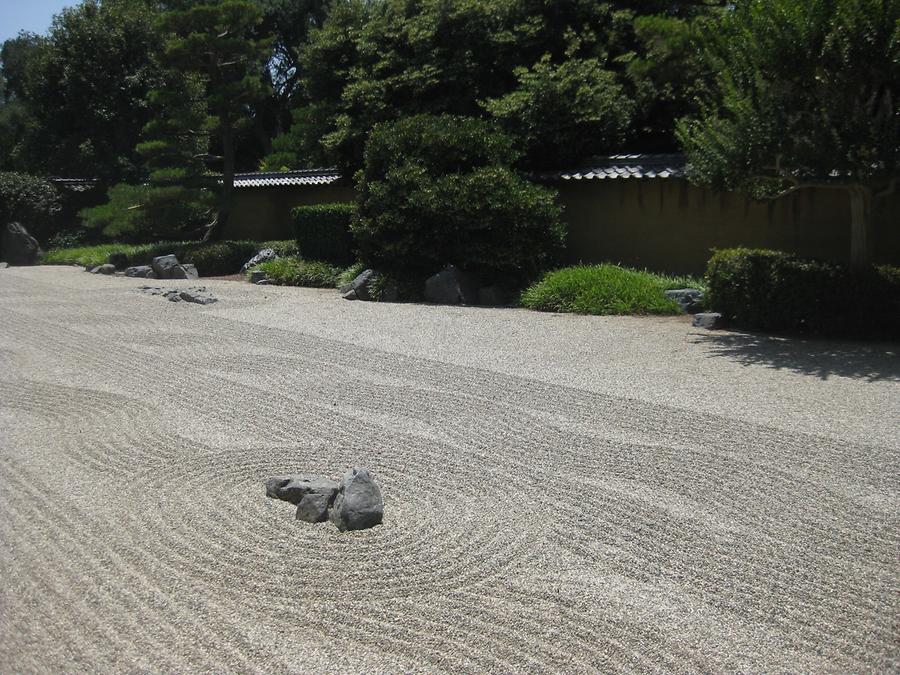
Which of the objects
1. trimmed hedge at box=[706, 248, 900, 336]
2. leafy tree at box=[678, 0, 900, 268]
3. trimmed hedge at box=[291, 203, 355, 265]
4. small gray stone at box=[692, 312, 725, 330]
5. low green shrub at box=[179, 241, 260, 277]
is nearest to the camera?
leafy tree at box=[678, 0, 900, 268]

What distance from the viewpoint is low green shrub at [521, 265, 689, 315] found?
12211 millimetres

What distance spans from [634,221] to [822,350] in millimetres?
6310

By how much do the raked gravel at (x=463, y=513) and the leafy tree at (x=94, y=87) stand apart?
764 inches

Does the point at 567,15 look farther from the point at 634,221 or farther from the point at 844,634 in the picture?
the point at 844,634

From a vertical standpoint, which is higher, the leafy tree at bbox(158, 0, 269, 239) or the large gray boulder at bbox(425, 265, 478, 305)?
the leafy tree at bbox(158, 0, 269, 239)

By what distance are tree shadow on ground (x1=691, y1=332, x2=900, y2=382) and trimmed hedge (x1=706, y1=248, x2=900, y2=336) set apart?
0.77ft

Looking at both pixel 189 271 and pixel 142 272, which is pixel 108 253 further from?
pixel 189 271

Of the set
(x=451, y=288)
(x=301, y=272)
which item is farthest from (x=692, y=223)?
(x=301, y=272)

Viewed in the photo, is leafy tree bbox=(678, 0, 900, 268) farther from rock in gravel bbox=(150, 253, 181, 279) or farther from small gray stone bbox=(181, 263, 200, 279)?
rock in gravel bbox=(150, 253, 181, 279)

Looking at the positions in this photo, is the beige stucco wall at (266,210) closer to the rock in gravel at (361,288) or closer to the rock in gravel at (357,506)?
the rock in gravel at (361,288)

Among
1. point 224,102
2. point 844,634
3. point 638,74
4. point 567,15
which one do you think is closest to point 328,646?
point 844,634

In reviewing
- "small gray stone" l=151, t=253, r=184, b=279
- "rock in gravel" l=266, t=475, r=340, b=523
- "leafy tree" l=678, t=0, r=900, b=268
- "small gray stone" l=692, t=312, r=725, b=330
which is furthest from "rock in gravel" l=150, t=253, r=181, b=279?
"rock in gravel" l=266, t=475, r=340, b=523

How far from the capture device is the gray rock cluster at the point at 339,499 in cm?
458

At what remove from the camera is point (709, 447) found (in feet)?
19.2
